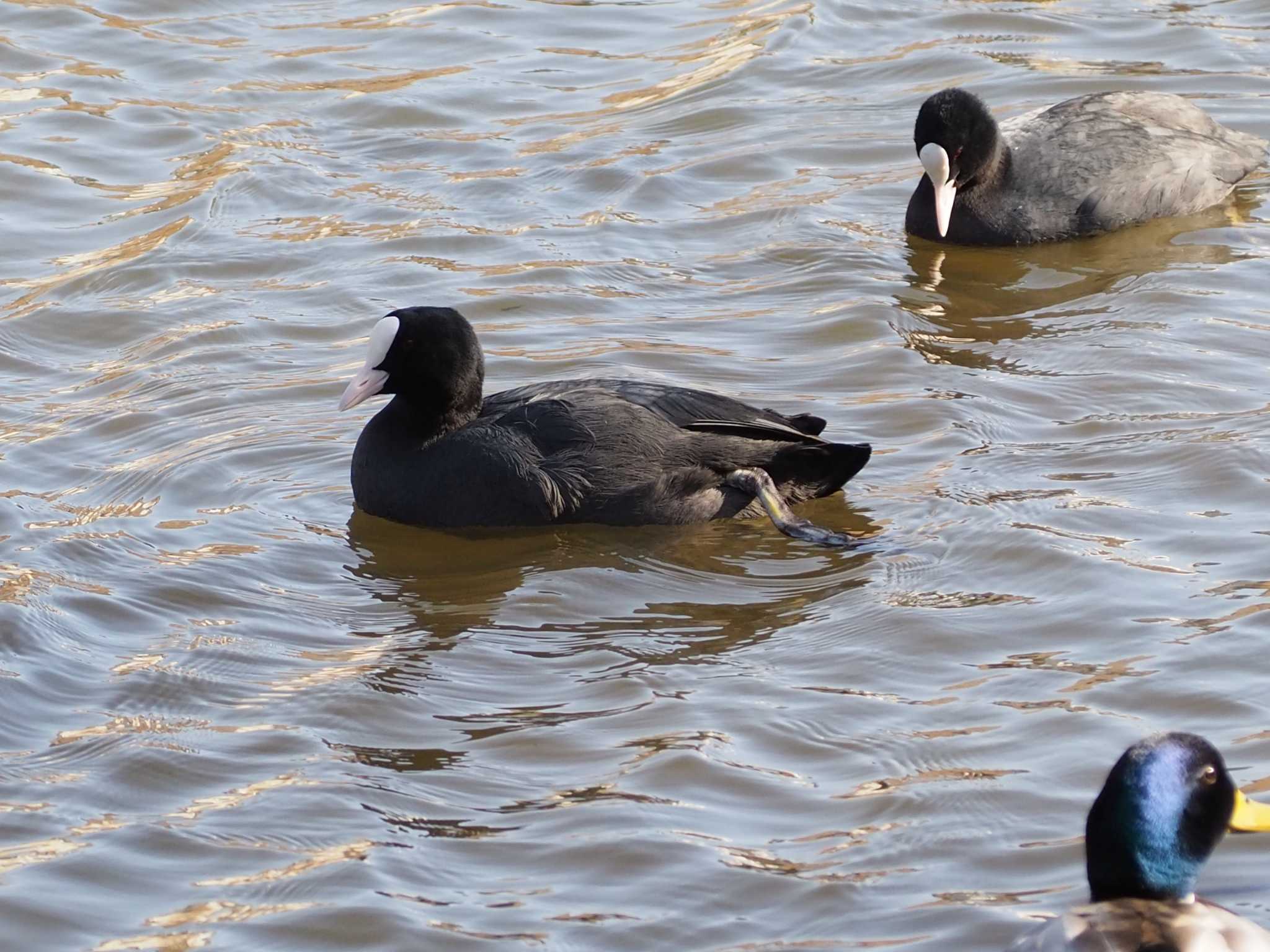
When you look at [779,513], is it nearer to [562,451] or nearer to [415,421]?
[562,451]

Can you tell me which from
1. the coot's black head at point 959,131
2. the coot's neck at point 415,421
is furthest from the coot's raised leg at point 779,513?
the coot's black head at point 959,131

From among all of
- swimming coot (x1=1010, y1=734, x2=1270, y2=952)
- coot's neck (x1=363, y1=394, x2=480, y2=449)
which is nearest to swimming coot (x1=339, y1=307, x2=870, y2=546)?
coot's neck (x1=363, y1=394, x2=480, y2=449)

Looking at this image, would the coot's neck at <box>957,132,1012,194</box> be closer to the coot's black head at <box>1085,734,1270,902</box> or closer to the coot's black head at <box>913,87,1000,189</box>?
the coot's black head at <box>913,87,1000,189</box>

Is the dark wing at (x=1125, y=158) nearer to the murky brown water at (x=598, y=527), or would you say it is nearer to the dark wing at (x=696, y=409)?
the murky brown water at (x=598, y=527)

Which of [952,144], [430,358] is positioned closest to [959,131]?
[952,144]

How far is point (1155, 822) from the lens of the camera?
405cm

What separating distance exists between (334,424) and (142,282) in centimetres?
183

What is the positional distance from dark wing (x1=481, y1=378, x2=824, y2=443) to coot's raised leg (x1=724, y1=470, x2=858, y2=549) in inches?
5.5

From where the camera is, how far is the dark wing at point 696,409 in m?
6.94

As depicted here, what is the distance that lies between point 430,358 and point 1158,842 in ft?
12.1

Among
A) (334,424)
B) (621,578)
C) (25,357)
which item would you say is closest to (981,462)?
(621,578)

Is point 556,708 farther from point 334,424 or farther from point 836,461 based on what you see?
point 334,424

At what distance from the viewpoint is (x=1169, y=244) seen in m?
9.43

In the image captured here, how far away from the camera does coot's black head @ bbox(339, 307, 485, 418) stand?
7.09m
